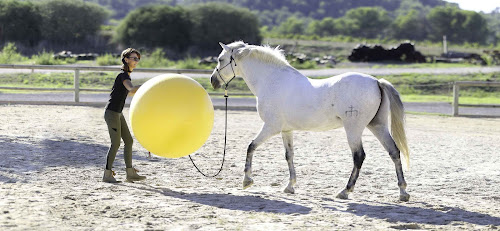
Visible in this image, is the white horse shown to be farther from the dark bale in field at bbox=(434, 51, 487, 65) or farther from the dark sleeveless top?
the dark bale in field at bbox=(434, 51, 487, 65)

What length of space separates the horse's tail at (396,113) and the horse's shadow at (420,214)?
864mm

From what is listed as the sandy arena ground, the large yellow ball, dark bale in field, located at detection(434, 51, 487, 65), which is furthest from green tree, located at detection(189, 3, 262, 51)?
the large yellow ball

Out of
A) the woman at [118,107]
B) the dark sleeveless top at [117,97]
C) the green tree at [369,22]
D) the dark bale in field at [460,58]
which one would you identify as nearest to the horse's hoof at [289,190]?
the woman at [118,107]

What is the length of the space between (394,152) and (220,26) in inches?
1897

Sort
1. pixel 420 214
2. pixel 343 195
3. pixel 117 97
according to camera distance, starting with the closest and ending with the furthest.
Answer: pixel 420 214 < pixel 343 195 < pixel 117 97

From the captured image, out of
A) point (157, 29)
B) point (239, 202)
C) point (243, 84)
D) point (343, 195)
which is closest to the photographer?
point (239, 202)

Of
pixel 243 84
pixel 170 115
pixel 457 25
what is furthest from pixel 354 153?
pixel 457 25

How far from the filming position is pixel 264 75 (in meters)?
8.38

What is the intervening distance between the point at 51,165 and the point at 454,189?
211 inches

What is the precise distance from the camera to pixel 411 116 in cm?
1911

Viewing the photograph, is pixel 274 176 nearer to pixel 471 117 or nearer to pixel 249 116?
pixel 249 116

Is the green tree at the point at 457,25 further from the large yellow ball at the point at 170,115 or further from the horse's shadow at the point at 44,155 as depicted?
the large yellow ball at the point at 170,115

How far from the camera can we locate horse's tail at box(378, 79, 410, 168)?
7680 mm

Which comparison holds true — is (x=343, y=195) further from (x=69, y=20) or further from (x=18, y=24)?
(x=69, y=20)
